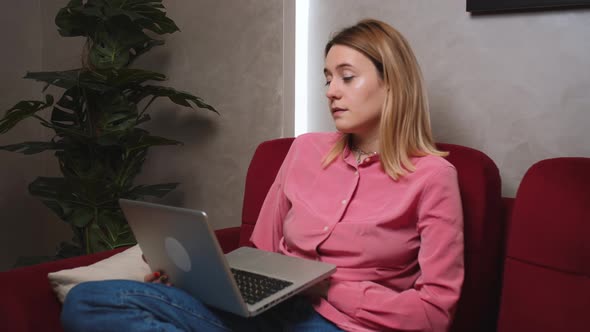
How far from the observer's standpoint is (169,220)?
966 mm

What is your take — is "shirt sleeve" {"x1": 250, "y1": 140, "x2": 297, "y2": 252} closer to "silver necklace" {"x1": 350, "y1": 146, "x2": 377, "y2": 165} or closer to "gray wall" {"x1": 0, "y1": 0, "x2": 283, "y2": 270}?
"silver necklace" {"x1": 350, "y1": 146, "x2": 377, "y2": 165}

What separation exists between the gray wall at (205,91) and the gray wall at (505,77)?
1.75ft

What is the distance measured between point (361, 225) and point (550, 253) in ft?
1.36

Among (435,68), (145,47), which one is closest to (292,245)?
(435,68)

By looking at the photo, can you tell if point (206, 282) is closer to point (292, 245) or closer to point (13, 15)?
point (292, 245)

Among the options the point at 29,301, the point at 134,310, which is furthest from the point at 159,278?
the point at 29,301

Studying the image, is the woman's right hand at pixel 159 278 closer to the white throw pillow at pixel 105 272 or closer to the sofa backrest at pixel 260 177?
the white throw pillow at pixel 105 272

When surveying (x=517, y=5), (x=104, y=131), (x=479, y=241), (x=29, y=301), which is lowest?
(x=29, y=301)

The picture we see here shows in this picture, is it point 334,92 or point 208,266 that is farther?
Answer: point 334,92

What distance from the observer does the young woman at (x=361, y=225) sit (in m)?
1.00

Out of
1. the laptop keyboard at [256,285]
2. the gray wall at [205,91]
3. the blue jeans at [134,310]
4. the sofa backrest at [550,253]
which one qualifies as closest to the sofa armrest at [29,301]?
the blue jeans at [134,310]

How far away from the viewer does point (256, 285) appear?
1.04 meters

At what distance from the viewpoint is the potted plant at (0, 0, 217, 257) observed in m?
1.93

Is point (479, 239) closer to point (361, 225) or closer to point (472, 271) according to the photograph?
point (472, 271)
